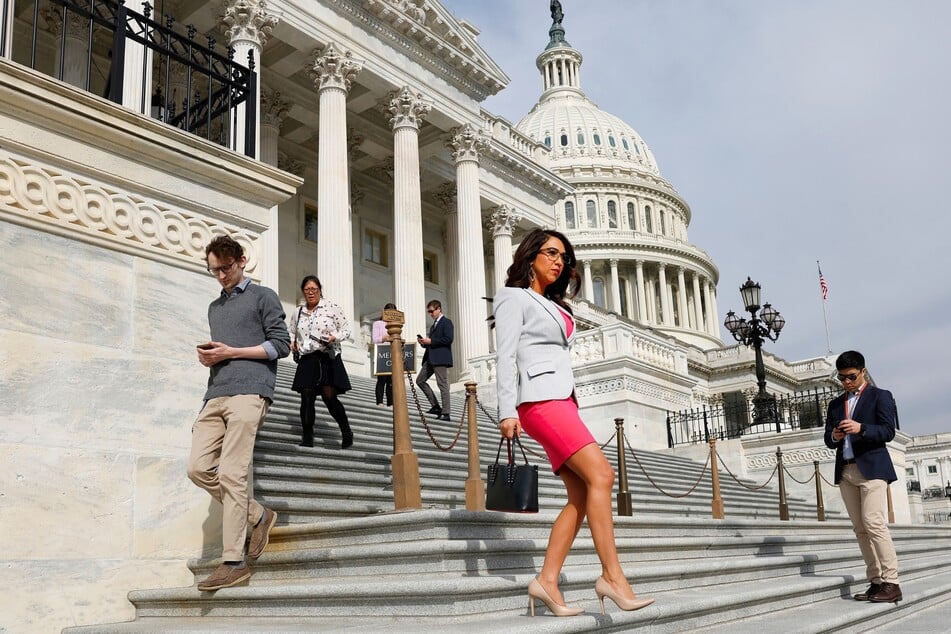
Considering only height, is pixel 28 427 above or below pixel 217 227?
below

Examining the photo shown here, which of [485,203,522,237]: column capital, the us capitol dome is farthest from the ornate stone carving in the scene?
the us capitol dome

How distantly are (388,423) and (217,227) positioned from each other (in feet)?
24.2

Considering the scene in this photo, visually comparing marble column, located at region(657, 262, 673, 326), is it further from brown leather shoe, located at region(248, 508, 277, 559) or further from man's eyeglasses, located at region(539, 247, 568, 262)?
man's eyeglasses, located at region(539, 247, 568, 262)

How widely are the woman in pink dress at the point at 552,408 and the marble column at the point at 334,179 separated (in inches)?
689

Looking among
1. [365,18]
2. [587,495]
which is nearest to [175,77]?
[365,18]

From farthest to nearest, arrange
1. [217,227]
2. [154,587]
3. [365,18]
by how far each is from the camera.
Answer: [365,18], [217,227], [154,587]

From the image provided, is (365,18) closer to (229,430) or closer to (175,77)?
(175,77)

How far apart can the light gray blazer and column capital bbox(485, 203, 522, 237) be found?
28923 millimetres

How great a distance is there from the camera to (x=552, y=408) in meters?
4.45

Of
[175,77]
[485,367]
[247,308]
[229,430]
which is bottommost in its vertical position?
[229,430]

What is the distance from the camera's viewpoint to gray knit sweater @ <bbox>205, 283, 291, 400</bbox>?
17.3ft

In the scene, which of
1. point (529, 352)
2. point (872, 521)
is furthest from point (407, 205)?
point (529, 352)

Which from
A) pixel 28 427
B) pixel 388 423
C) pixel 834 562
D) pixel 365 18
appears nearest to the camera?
pixel 28 427

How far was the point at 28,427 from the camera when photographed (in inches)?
201
